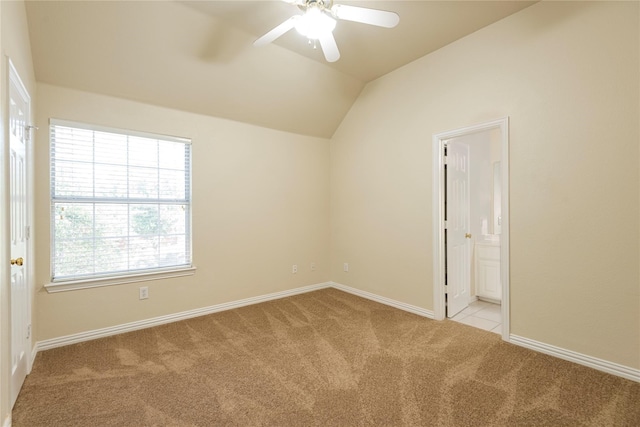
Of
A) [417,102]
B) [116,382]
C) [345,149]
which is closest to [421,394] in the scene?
[116,382]

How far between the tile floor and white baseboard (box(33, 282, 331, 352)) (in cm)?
217

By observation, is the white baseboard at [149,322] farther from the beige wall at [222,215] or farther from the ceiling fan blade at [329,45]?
the ceiling fan blade at [329,45]

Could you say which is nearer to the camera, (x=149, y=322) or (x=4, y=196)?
(x=4, y=196)

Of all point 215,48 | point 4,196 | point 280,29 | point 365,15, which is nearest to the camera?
point 4,196

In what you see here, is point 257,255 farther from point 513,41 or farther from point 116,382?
point 513,41

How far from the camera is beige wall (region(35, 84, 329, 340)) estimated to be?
8.75ft

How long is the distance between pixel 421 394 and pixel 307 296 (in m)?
2.39

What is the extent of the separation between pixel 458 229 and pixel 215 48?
3.29 metres

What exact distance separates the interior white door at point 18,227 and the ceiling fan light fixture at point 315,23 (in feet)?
5.84

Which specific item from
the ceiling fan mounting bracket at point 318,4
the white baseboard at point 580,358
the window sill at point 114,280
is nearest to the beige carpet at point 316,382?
the white baseboard at point 580,358

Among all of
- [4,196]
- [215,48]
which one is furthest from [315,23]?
[4,196]

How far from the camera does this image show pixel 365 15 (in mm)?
1901

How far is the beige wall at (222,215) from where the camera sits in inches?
105

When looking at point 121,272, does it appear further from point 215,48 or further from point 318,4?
point 318,4
